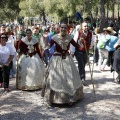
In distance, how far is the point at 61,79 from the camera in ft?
21.8

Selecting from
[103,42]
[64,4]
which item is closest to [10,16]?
[64,4]

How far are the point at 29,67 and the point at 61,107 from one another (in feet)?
6.70

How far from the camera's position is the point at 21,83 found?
331 inches

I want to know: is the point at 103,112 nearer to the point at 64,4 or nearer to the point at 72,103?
the point at 72,103

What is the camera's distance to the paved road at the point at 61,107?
242 inches

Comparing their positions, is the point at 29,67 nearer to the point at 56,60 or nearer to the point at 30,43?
the point at 30,43

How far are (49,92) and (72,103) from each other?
0.59 meters

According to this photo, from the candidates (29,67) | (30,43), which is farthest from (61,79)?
(30,43)

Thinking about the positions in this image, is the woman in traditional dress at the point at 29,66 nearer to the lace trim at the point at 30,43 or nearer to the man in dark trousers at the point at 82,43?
the lace trim at the point at 30,43

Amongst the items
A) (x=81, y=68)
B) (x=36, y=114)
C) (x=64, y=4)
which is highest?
(x=64, y=4)

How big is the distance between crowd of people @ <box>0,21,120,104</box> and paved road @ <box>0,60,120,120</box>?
9.5 inches

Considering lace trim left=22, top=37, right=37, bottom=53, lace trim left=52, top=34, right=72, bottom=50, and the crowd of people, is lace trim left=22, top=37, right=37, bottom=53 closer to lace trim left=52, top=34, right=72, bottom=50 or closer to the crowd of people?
the crowd of people

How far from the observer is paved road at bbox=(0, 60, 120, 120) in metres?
6.15

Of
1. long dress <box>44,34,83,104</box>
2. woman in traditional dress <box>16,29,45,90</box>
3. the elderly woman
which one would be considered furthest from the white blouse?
long dress <box>44,34,83,104</box>
